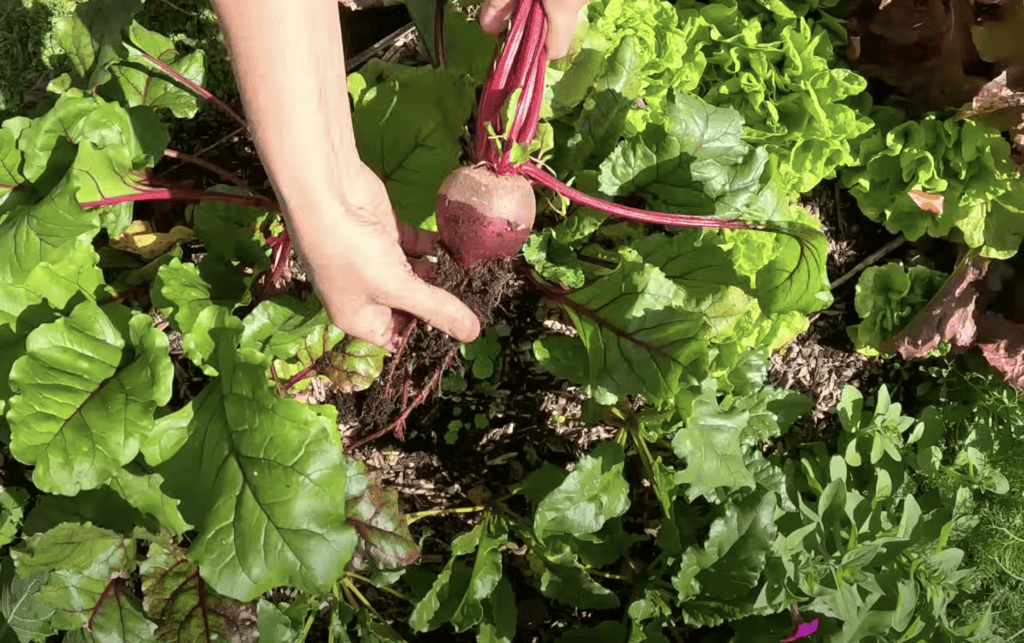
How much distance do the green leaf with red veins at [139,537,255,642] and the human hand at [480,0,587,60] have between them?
1.30 metres

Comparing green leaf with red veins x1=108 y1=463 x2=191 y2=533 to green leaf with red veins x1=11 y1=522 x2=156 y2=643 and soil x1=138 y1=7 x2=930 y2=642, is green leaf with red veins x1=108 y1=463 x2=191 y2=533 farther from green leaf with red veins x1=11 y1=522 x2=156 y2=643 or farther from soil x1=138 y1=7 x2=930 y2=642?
soil x1=138 y1=7 x2=930 y2=642

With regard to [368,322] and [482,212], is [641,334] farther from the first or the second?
[368,322]

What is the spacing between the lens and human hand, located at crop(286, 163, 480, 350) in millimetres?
1280

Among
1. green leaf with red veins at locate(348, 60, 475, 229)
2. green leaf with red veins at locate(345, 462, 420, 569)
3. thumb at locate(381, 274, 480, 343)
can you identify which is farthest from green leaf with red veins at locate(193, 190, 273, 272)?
green leaf with red veins at locate(345, 462, 420, 569)

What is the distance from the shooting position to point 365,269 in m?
1.41

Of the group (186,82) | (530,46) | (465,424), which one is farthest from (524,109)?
(465,424)

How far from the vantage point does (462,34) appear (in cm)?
185

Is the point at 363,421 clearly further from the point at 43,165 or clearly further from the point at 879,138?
the point at 879,138

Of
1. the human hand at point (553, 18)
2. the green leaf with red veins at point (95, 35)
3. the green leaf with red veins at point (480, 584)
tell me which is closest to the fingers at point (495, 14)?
the human hand at point (553, 18)

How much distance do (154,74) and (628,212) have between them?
1.12 meters

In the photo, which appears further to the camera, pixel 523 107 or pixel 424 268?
pixel 424 268

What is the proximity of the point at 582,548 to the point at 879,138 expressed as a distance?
4.25 feet

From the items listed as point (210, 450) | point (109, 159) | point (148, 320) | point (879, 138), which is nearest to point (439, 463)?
point (210, 450)

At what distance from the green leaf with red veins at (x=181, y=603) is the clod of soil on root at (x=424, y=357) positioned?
1.64 ft
